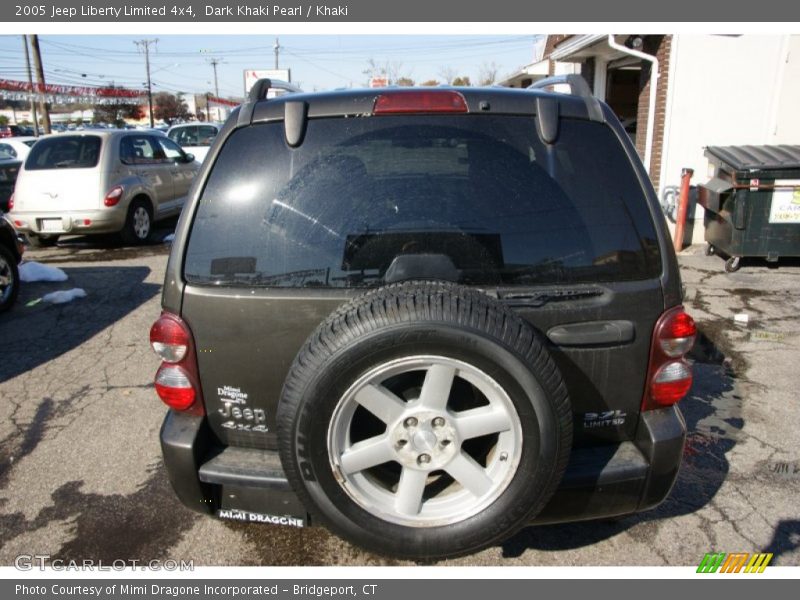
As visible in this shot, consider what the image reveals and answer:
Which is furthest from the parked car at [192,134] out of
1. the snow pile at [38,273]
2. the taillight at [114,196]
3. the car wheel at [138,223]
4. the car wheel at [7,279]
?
the car wheel at [7,279]

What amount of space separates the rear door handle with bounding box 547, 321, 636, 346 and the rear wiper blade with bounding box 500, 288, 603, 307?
0.32 ft

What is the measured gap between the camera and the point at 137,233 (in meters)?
9.45

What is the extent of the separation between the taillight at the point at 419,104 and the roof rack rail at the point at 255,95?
49cm

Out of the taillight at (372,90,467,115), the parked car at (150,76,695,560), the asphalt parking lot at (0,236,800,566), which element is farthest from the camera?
the asphalt parking lot at (0,236,800,566)

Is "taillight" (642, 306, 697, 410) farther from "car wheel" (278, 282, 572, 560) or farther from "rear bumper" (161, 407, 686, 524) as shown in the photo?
"car wheel" (278, 282, 572, 560)

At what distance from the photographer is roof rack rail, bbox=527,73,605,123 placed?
2.19 metres

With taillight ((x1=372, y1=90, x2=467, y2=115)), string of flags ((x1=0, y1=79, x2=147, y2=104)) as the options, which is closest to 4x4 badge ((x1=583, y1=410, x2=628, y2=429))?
taillight ((x1=372, y1=90, x2=467, y2=115))

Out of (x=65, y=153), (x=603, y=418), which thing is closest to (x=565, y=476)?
(x=603, y=418)

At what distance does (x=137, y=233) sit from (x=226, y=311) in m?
8.32

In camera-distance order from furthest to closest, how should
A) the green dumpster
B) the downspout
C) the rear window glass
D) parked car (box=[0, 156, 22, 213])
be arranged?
the rear window glass
parked car (box=[0, 156, 22, 213])
the downspout
the green dumpster

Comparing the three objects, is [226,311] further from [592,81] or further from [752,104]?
[592,81]

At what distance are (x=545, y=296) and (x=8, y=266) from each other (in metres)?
6.15

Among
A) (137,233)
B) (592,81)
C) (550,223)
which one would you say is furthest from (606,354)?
(592,81)

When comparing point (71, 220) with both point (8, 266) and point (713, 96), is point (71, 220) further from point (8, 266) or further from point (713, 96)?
point (713, 96)
